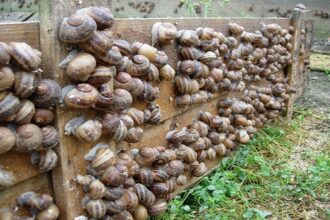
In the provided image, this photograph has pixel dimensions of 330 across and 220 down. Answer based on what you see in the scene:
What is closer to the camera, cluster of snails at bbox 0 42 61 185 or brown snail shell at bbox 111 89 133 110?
cluster of snails at bbox 0 42 61 185

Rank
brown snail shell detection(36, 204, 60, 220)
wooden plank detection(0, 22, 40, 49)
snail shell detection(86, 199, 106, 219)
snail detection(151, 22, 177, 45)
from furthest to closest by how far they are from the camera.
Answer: snail detection(151, 22, 177, 45) → snail shell detection(86, 199, 106, 219) → brown snail shell detection(36, 204, 60, 220) → wooden plank detection(0, 22, 40, 49)

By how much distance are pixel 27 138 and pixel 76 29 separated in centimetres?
44

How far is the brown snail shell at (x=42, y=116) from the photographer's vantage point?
149cm

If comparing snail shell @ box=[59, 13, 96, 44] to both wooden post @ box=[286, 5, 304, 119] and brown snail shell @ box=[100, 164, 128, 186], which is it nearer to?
brown snail shell @ box=[100, 164, 128, 186]

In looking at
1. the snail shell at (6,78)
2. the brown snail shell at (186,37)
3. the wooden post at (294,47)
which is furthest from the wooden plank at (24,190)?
the wooden post at (294,47)

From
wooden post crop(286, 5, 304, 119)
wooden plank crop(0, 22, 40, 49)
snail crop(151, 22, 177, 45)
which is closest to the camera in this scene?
wooden plank crop(0, 22, 40, 49)

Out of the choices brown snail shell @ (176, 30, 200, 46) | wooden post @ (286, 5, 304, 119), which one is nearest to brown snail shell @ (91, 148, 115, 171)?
brown snail shell @ (176, 30, 200, 46)

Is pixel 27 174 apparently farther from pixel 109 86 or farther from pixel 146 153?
pixel 146 153

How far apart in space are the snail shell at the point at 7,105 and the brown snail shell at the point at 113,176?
57 centimetres

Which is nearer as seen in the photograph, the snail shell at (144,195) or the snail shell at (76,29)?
the snail shell at (76,29)

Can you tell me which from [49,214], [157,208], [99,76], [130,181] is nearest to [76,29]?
[99,76]

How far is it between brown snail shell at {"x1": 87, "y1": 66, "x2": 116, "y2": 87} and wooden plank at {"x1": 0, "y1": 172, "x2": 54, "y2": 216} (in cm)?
44

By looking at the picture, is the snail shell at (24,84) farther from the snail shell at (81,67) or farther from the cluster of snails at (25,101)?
the snail shell at (81,67)

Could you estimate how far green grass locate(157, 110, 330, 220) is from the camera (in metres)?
2.64
